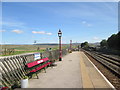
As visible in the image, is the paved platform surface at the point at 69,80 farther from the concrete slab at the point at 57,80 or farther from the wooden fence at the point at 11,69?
the wooden fence at the point at 11,69

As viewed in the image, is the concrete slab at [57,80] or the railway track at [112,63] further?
the railway track at [112,63]

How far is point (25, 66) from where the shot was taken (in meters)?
6.77

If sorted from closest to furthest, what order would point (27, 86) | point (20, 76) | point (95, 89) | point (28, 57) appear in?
point (95, 89) < point (27, 86) < point (20, 76) < point (28, 57)

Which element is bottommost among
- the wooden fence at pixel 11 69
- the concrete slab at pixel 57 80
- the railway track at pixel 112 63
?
the railway track at pixel 112 63

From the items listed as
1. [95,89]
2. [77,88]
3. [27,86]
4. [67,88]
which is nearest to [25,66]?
[27,86]

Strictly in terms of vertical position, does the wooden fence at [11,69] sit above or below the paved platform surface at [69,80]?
above

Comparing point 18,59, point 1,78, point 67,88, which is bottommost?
A: point 67,88

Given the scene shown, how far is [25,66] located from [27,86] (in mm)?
1437

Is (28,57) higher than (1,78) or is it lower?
higher

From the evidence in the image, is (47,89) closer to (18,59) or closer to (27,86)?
(27,86)

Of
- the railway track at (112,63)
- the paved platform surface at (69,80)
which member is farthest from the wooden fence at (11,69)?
the railway track at (112,63)

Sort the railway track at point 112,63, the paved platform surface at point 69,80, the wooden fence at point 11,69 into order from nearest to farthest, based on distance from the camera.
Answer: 1. the wooden fence at point 11,69
2. the paved platform surface at point 69,80
3. the railway track at point 112,63

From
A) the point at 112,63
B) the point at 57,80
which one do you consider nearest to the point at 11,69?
the point at 57,80

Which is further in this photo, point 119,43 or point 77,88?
point 119,43
